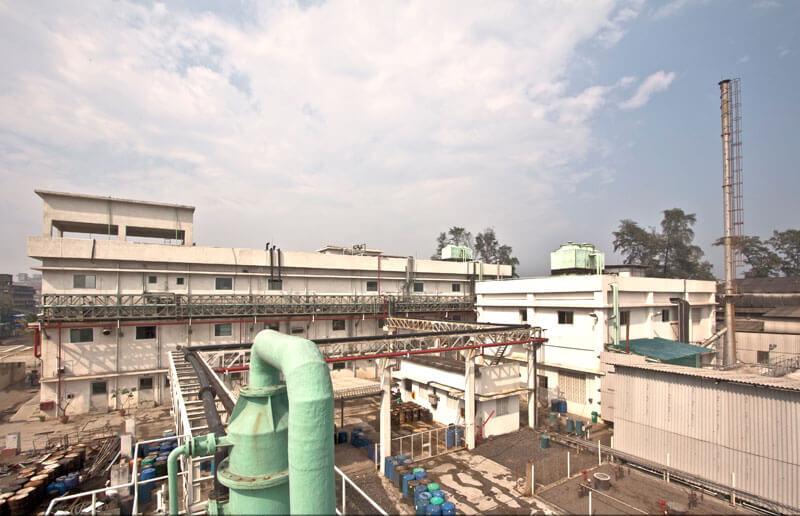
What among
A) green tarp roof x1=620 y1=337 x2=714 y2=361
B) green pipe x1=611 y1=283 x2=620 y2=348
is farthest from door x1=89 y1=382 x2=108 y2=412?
green tarp roof x1=620 y1=337 x2=714 y2=361

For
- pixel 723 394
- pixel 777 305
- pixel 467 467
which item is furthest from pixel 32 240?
pixel 777 305

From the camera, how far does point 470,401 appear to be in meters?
19.2

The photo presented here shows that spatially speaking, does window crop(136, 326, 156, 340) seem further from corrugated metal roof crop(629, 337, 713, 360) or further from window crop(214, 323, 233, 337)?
corrugated metal roof crop(629, 337, 713, 360)

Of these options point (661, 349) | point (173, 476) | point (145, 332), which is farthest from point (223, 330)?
point (661, 349)

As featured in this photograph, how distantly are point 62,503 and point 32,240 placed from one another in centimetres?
1947

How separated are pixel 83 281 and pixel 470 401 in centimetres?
2763

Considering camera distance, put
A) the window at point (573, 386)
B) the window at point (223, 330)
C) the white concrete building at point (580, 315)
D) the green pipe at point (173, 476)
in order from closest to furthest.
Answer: the green pipe at point (173, 476), the white concrete building at point (580, 315), the window at point (573, 386), the window at point (223, 330)

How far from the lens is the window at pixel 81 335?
81.5ft

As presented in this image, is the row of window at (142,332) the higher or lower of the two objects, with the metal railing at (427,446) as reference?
higher

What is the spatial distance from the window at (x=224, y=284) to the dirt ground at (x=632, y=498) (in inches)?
1051

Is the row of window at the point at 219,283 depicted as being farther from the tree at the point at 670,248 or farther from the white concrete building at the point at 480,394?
the tree at the point at 670,248

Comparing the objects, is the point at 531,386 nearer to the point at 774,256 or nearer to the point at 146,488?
the point at 146,488

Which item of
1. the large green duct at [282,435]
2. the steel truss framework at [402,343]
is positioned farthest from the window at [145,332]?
the large green duct at [282,435]

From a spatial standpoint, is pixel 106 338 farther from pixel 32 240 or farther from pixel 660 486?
pixel 660 486
